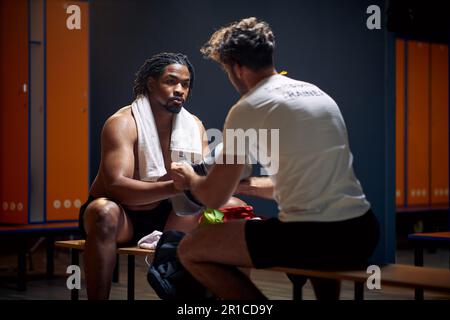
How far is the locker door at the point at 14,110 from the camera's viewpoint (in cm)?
534

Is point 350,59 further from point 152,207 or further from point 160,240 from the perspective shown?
point 160,240

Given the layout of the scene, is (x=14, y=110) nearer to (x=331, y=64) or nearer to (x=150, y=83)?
(x=150, y=83)

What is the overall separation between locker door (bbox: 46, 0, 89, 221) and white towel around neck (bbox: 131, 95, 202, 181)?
2087 millimetres

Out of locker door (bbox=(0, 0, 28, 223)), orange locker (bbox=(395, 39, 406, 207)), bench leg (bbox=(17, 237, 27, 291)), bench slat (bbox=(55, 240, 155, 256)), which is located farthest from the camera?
orange locker (bbox=(395, 39, 406, 207))

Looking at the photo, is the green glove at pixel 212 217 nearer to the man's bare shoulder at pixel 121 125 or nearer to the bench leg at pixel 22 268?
the man's bare shoulder at pixel 121 125

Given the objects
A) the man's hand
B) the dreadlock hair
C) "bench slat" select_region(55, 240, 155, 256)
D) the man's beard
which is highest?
the dreadlock hair

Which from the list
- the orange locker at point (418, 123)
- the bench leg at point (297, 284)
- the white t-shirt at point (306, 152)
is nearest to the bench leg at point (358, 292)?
the bench leg at point (297, 284)

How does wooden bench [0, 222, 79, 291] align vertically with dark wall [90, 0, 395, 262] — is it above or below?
below

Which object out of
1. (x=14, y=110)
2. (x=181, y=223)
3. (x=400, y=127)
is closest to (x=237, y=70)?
(x=181, y=223)

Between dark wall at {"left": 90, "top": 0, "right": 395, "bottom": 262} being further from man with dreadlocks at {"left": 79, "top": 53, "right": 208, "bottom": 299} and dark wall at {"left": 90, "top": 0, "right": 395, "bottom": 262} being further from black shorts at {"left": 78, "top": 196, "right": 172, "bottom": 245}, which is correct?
black shorts at {"left": 78, "top": 196, "right": 172, "bottom": 245}

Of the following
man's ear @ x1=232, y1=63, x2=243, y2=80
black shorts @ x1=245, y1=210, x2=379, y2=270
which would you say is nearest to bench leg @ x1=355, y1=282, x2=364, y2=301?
black shorts @ x1=245, y1=210, x2=379, y2=270

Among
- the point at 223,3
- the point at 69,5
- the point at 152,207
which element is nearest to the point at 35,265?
the point at 69,5

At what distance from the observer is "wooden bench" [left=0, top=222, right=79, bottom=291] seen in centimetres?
471

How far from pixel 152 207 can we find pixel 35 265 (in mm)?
2891
